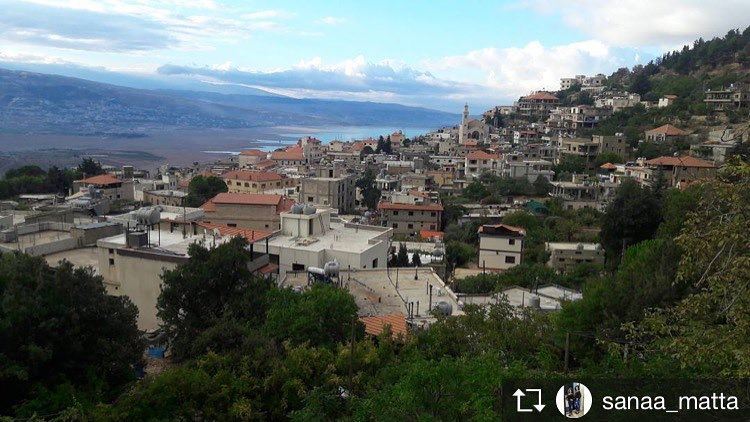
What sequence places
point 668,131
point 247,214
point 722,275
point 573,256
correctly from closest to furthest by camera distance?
1. point 722,275
2. point 573,256
3. point 247,214
4. point 668,131

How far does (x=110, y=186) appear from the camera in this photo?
50.1 m

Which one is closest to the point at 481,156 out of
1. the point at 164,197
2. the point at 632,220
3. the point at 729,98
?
the point at 729,98

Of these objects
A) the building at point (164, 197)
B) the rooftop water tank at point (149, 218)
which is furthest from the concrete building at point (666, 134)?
the rooftop water tank at point (149, 218)

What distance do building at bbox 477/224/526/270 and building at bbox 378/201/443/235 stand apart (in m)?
9.90

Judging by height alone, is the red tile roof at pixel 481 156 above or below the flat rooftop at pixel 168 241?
above

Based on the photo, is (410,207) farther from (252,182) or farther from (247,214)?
(252,182)

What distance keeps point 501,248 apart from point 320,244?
10.3 meters

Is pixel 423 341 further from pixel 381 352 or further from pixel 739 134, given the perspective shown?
pixel 739 134

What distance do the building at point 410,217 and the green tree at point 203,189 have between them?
Result: 1397cm

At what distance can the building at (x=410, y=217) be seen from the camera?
4016 cm

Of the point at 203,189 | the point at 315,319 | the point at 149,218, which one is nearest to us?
the point at 315,319

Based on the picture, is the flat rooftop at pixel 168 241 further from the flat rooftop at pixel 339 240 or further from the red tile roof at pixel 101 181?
A: the red tile roof at pixel 101 181

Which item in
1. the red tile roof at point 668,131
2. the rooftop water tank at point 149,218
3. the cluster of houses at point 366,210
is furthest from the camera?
the red tile roof at point 668,131

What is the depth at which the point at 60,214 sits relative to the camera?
29.5 meters
